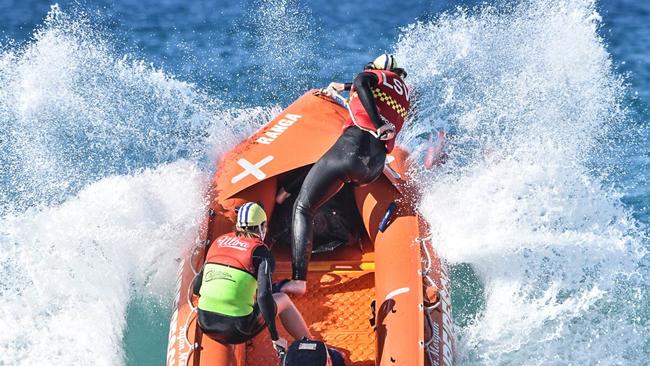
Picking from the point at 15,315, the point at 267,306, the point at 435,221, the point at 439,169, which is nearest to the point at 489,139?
the point at 439,169

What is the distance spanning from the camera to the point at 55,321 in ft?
20.9

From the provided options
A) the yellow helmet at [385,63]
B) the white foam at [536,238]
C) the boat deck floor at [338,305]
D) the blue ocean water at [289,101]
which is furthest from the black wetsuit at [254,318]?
the yellow helmet at [385,63]

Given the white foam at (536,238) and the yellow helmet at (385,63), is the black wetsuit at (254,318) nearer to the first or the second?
the white foam at (536,238)

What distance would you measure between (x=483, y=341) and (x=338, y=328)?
42.5 inches

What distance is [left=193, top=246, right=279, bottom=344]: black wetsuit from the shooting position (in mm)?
5039

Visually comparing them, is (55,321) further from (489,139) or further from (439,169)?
(489,139)

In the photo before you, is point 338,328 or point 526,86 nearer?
point 338,328

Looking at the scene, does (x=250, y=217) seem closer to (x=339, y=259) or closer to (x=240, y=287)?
(x=240, y=287)

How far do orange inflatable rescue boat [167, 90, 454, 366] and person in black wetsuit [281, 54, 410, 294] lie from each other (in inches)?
18.5

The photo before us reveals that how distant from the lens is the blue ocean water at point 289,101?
650 cm

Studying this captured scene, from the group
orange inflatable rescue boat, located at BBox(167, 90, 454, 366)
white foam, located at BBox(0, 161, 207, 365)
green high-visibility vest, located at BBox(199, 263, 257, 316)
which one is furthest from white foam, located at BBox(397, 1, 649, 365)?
white foam, located at BBox(0, 161, 207, 365)

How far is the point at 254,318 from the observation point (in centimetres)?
522

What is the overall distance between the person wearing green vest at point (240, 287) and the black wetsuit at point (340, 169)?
904mm

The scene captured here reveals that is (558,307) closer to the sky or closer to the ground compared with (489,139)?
closer to the ground
